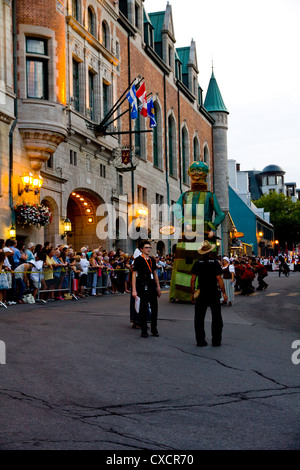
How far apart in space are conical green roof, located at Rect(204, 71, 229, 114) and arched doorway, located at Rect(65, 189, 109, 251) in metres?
32.6

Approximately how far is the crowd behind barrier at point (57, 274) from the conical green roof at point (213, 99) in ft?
125

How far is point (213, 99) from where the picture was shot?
62.5m

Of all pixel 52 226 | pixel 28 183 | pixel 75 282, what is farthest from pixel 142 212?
pixel 75 282

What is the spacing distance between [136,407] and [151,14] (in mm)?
48451

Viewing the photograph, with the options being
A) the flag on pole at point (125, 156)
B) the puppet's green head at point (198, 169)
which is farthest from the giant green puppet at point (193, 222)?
the flag on pole at point (125, 156)

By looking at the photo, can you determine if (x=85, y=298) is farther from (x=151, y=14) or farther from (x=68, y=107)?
(x=151, y=14)

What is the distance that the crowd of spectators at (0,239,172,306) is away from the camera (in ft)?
55.2

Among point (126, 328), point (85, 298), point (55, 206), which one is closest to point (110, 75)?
point (55, 206)

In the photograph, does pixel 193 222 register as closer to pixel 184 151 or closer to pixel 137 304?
pixel 137 304

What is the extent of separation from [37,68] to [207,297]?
1697 cm

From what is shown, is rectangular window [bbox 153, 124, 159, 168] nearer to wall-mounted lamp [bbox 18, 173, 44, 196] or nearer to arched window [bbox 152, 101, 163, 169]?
arched window [bbox 152, 101, 163, 169]

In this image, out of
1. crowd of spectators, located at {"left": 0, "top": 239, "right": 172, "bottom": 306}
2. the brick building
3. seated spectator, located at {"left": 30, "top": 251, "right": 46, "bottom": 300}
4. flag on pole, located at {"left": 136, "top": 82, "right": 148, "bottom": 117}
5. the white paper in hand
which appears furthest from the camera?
flag on pole, located at {"left": 136, "top": 82, "right": 148, "bottom": 117}

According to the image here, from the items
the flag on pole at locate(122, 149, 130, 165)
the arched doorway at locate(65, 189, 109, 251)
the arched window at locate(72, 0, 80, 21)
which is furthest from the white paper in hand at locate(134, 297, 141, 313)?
the flag on pole at locate(122, 149, 130, 165)

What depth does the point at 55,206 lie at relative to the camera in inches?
1040
